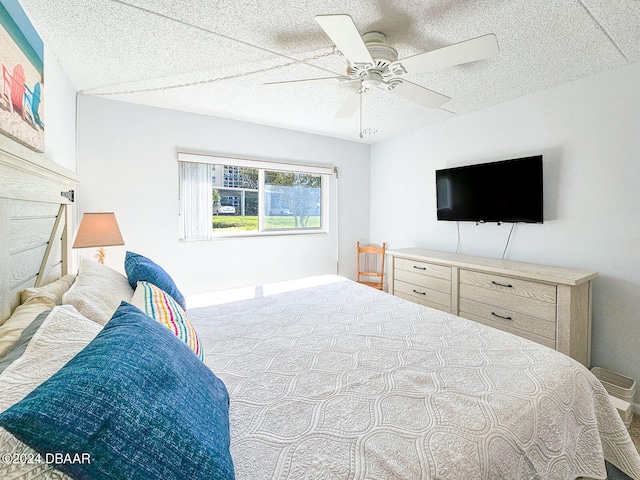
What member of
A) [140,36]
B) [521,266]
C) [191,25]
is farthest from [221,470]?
[521,266]

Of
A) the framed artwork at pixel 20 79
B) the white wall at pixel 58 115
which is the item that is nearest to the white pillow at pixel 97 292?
the framed artwork at pixel 20 79

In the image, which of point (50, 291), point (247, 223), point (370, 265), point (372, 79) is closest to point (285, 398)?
point (50, 291)

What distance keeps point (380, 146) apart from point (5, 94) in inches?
146

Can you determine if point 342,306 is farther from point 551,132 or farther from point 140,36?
point 551,132

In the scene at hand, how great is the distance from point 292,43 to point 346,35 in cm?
59

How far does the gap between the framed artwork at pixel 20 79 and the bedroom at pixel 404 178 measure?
37 centimetres

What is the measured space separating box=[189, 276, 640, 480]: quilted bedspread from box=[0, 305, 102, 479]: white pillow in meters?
0.44

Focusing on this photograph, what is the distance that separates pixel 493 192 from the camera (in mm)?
2709

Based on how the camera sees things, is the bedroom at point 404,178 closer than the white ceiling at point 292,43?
No

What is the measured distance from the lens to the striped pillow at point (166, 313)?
106 cm

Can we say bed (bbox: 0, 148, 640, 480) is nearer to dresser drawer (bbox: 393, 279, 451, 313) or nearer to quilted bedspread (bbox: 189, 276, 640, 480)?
quilted bedspread (bbox: 189, 276, 640, 480)

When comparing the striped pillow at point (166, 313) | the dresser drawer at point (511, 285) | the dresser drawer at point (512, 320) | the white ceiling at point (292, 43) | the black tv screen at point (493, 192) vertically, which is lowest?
the dresser drawer at point (512, 320)

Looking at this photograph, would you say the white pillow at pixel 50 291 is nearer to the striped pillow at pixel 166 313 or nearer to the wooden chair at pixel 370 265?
the striped pillow at pixel 166 313

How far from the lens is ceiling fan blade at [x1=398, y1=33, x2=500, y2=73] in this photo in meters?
1.34
